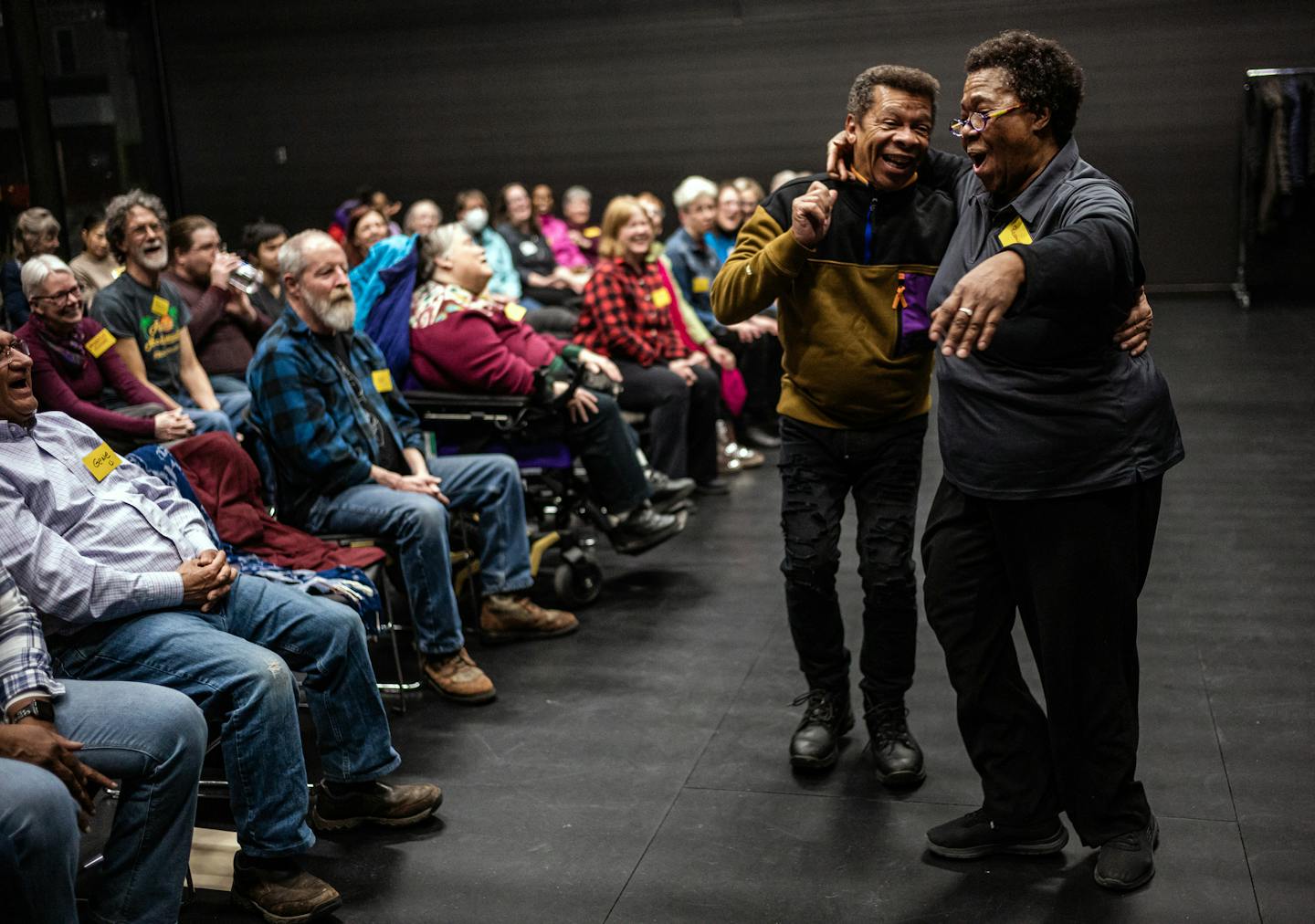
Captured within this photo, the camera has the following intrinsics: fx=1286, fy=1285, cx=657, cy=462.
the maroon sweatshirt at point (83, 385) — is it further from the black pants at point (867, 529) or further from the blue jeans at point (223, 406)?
the black pants at point (867, 529)

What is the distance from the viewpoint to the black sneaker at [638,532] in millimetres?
4277

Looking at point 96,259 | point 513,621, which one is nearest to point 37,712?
point 513,621

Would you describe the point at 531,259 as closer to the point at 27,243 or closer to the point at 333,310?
the point at 27,243

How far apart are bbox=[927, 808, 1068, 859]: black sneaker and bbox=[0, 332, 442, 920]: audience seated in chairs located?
44.9 inches

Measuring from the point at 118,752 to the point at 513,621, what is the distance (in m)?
1.84

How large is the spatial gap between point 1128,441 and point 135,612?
1.78 metres

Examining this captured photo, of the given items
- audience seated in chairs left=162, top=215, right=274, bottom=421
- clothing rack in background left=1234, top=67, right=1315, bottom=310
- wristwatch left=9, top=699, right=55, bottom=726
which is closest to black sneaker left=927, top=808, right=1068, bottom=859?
wristwatch left=9, top=699, right=55, bottom=726

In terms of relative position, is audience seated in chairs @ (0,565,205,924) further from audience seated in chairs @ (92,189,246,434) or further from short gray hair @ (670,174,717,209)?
short gray hair @ (670,174,717,209)

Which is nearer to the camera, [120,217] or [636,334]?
[120,217]

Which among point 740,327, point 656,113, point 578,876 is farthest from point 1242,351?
point 578,876

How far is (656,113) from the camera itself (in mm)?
11328

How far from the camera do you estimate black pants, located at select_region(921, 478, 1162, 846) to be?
2197 millimetres

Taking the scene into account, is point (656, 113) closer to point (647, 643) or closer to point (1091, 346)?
point (647, 643)

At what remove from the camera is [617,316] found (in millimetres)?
5125
